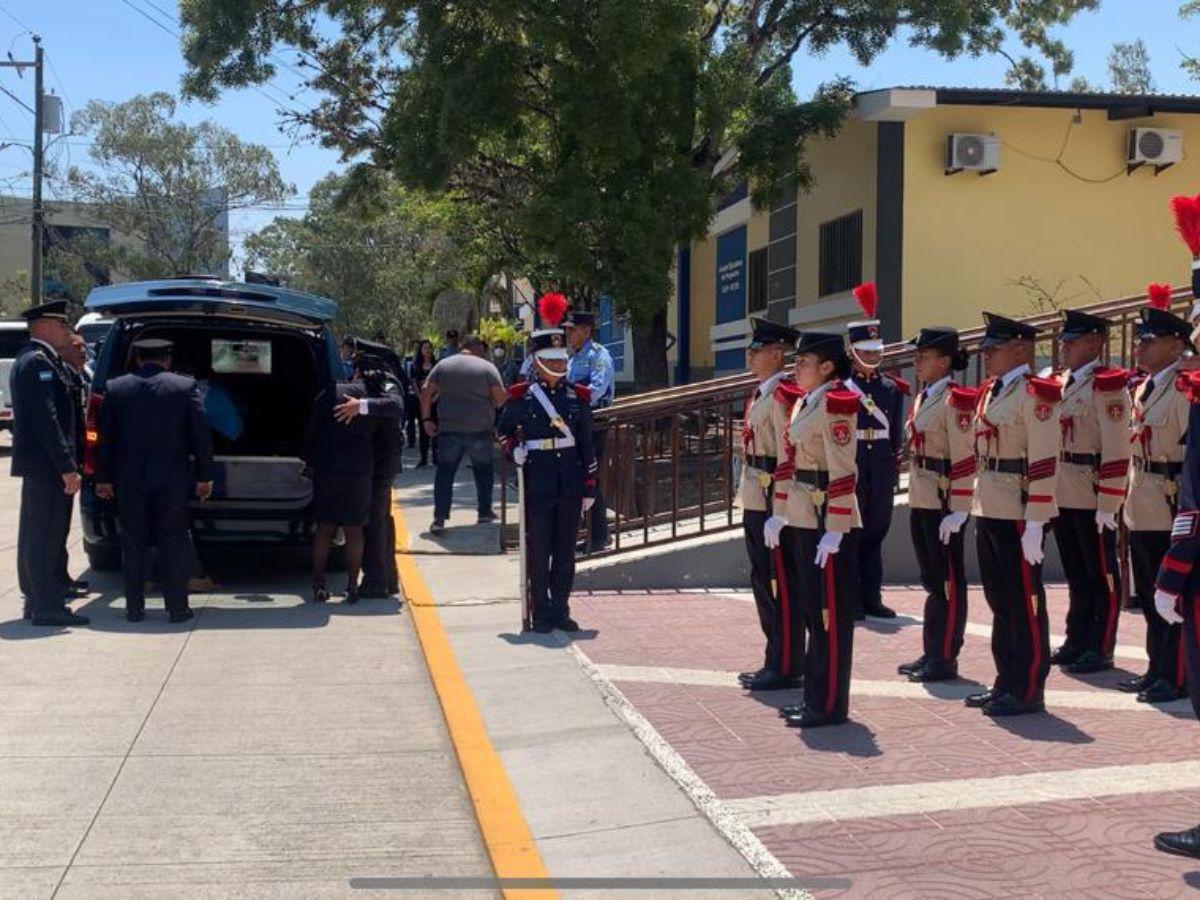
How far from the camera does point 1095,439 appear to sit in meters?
7.26

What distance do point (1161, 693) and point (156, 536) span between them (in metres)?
6.11

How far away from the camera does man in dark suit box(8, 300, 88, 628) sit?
8.38 m

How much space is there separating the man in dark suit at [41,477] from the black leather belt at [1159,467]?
6.29 m

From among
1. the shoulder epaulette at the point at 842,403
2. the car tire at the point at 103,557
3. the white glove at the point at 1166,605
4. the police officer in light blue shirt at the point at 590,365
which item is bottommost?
the car tire at the point at 103,557

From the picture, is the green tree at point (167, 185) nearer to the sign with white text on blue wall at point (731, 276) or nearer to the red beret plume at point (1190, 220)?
the sign with white text on blue wall at point (731, 276)

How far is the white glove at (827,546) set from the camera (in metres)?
5.83

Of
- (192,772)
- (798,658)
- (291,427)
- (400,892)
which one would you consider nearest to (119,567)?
(291,427)

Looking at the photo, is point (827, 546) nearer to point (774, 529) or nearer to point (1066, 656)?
point (774, 529)

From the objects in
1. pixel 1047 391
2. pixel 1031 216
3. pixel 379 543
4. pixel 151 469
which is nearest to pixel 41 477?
pixel 151 469

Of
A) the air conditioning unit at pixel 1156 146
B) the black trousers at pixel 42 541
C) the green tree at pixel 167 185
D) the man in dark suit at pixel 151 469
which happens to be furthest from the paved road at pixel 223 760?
the green tree at pixel 167 185

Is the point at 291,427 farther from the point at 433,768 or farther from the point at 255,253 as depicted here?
the point at 255,253

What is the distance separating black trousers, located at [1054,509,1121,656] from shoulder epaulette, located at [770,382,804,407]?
1841 mm

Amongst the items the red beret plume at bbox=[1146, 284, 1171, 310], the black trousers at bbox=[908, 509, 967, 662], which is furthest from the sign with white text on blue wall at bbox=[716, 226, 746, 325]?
the black trousers at bbox=[908, 509, 967, 662]

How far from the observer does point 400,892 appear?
450cm
